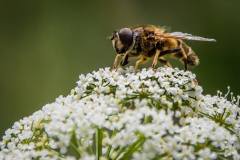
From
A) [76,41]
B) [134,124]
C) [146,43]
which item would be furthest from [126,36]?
[76,41]

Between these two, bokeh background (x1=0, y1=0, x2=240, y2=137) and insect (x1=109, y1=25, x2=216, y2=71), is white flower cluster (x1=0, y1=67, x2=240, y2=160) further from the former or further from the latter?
bokeh background (x1=0, y1=0, x2=240, y2=137)

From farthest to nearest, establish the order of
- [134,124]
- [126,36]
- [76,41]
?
[76,41]
[126,36]
[134,124]

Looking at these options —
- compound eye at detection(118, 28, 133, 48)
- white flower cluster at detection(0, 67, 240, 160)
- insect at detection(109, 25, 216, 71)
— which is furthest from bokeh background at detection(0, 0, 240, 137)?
white flower cluster at detection(0, 67, 240, 160)

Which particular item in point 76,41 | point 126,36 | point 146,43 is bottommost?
point 146,43

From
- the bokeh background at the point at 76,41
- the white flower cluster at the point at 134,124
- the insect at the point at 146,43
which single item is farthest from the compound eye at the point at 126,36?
the bokeh background at the point at 76,41

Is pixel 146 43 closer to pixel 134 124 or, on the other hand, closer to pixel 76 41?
pixel 134 124

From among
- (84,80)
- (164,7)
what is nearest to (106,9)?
(164,7)

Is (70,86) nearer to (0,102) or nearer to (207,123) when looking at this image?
(0,102)

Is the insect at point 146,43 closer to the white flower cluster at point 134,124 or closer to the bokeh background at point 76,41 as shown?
the white flower cluster at point 134,124
